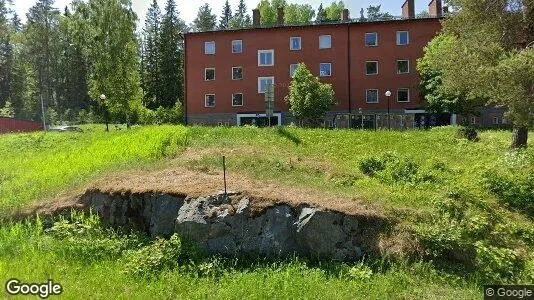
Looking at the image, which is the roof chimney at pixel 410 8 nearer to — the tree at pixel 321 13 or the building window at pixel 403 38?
the building window at pixel 403 38

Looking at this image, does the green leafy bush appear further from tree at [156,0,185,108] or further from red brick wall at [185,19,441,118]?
tree at [156,0,185,108]

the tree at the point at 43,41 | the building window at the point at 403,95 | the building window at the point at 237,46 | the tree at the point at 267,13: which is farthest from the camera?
the tree at the point at 43,41

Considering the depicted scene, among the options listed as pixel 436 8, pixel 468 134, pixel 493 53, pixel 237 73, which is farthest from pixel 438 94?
pixel 237 73

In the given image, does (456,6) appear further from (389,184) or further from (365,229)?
(365,229)

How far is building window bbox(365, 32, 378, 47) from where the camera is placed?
40469 millimetres

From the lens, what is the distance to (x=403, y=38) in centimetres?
4028

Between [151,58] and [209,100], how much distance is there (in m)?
24.4

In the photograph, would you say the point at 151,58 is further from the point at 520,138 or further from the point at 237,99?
the point at 520,138

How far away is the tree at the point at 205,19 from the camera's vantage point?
78.8m

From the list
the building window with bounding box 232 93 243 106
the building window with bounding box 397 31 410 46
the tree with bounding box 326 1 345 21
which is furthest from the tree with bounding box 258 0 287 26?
the building window with bounding box 397 31 410 46

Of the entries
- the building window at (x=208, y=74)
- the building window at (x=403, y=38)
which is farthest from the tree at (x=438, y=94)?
the building window at (x=208, y=74)

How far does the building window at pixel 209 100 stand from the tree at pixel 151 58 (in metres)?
14.0

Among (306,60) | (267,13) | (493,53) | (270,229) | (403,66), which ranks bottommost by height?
(270,229)

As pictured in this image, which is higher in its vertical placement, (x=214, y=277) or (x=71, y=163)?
(x=71, y=163)
